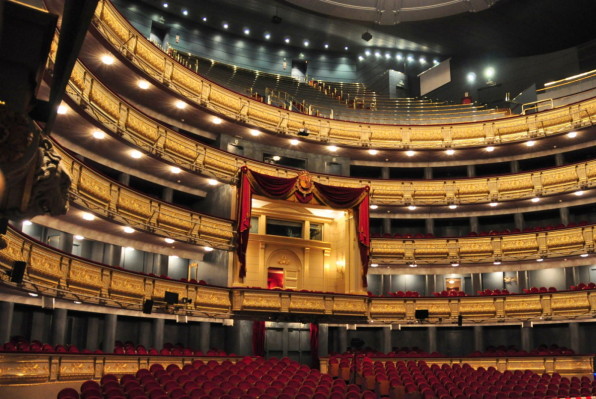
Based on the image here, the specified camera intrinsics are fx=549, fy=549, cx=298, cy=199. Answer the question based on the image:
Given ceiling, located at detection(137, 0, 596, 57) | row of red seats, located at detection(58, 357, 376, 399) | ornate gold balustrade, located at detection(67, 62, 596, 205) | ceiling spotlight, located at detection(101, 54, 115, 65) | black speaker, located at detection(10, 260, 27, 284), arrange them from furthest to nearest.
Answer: ceiling, located at detection(137, 0, 596, 57), ceiling spotlight, located at detection(101, 54, 115, 65), ornate gold balustrade, located at detection(67, 62, 596, 205), black speaker, located at detection(10, 260, 27, 284), row of red seats, located at detection(58, 357, 376, 399)

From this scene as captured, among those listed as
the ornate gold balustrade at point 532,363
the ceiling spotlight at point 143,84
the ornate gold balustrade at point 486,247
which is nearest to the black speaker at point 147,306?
the ornate gold balustrade at point 532,363

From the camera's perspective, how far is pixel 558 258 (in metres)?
20.5

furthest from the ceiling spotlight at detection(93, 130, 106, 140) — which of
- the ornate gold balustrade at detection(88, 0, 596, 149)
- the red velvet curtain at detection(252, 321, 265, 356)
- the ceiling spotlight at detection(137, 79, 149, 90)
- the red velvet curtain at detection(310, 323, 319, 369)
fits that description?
the red velvet curtain at detection(310, 323, 319, 369)

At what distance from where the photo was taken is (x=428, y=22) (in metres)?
28.9

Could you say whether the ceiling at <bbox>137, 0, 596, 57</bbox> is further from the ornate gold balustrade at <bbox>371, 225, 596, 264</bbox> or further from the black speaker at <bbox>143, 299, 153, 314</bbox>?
the black speaker at <bbox>143, 299, 153, 314</bbox>

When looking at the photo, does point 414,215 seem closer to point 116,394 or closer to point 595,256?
point 595,256

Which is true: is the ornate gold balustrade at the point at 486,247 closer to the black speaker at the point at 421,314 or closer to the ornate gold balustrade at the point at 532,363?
the black speaker at the point at 421,314

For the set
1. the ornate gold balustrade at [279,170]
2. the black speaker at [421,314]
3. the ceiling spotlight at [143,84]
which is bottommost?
the black speaker at [421,314]

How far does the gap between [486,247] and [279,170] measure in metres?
8.77

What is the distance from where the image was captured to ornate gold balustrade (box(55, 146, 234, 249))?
13.2m

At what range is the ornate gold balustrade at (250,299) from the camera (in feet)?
35.7

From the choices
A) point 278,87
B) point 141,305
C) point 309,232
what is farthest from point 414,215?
point 141,305

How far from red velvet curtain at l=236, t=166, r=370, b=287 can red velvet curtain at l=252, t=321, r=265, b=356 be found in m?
1.86

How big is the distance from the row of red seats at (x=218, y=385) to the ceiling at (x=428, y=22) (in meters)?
20.8
